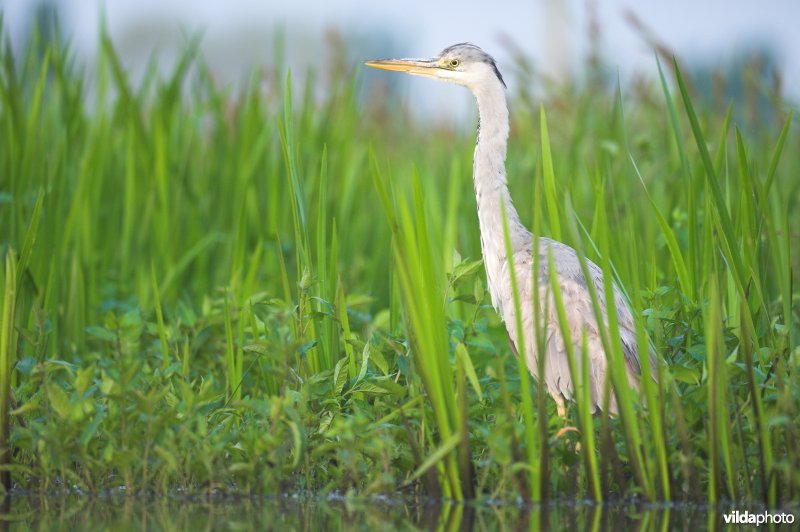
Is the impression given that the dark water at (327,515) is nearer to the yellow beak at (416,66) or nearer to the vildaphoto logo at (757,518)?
the vildaphoto logo at (757,518)

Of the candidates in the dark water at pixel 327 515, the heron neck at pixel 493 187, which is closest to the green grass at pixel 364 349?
the dark water at pixel 327 515

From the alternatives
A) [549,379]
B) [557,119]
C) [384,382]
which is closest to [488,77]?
[549,379]

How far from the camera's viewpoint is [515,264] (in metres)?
4.45

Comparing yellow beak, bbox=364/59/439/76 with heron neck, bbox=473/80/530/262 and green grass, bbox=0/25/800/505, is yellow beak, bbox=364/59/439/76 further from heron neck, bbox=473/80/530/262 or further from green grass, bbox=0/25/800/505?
green grass, bbox=0/25/800/505

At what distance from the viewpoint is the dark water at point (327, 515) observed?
112 inches

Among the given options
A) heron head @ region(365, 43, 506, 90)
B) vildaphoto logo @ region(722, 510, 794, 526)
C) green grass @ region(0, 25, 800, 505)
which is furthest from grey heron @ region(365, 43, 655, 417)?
vildaphoto logo @ region(722, 510, 794, 526)

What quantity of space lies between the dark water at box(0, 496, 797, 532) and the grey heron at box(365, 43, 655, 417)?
91cm

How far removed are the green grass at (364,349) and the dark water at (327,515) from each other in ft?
0.23

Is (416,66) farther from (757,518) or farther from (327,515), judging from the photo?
(757,518)

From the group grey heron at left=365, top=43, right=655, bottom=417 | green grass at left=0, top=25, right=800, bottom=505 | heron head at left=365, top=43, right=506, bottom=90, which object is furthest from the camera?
heron head at left=365, top=43, right=506, bottom=90

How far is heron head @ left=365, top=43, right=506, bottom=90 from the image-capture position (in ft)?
16.1

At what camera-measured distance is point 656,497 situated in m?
3.14

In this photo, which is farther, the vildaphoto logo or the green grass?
the green grass

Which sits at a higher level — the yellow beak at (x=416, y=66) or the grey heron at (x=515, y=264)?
the yellow beak at (x=416, y=66)
